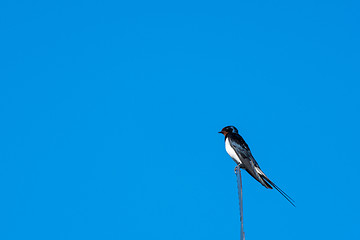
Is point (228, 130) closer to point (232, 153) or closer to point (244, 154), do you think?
point (232, 153)

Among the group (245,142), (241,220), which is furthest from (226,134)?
(241,220)

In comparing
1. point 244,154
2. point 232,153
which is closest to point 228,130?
point 232,153

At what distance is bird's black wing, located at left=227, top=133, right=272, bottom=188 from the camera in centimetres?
1329

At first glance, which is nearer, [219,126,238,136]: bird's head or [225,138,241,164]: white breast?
[225,138,241,164]: white breast

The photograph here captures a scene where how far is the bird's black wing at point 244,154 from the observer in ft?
43.6

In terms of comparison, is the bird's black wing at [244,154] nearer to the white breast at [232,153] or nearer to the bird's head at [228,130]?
the white breast at [232,153]

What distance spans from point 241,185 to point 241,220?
126 cm

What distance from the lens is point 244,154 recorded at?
45.8 ft

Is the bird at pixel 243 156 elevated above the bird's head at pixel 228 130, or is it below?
below

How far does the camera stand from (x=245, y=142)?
1473 cm

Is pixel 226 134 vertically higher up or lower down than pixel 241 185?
higher up

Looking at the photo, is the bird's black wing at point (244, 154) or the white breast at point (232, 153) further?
the white breast at point (232, 153)

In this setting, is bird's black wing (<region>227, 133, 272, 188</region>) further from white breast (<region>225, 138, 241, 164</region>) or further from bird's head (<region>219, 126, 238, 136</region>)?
bird's head (<region>219, 126, 238, 136</region>)

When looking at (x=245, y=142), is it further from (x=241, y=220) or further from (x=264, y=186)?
(x=241, y=220)
